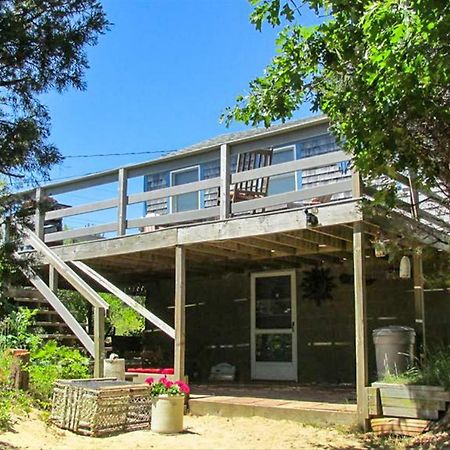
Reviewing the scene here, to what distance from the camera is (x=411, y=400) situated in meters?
6.31

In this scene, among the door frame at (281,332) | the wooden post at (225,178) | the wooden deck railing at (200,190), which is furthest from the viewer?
the door frame at (281,332)

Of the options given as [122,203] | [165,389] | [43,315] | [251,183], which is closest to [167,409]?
[165,389]

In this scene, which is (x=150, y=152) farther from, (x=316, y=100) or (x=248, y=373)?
(x=316, y=100)

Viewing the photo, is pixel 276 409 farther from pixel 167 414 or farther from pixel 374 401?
pixel 167 414

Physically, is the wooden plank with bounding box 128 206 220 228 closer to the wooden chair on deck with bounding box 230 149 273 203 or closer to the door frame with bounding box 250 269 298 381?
the wooden chair on deck with bounding box 230 149 273 203

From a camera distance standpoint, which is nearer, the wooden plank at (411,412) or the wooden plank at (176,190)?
the wooden plank at (411,412)

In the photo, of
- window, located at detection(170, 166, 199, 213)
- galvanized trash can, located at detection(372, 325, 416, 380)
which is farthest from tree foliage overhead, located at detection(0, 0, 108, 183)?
window, located at detection(170, 166, 199, 213)

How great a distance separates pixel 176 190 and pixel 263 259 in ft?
7.58

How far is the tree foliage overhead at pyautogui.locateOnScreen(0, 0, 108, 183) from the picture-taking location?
429cm

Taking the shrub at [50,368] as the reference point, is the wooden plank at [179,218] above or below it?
above

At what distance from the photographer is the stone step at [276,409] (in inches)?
265

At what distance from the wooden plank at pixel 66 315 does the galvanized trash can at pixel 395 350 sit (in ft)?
12.7

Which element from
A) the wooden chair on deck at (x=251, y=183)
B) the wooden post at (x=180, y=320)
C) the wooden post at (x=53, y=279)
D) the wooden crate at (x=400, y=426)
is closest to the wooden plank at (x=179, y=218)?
the wooden post at (x=180, y=320)

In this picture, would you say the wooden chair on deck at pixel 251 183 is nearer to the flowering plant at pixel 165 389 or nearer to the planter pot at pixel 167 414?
the flowering plant at pixel 165 389
